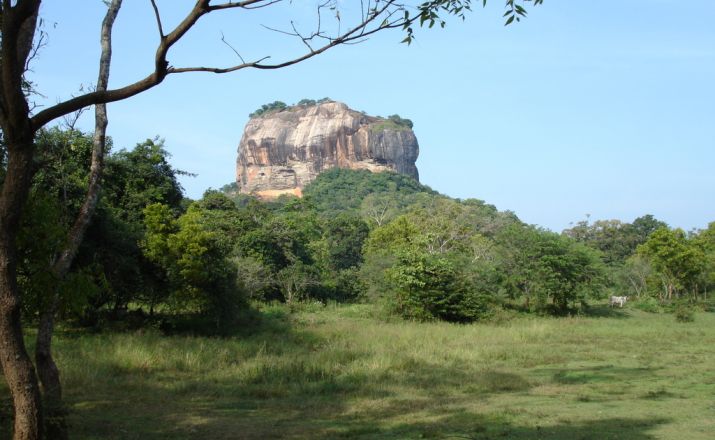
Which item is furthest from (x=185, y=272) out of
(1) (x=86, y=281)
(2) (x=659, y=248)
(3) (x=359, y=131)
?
(3) (x=359, y=131)

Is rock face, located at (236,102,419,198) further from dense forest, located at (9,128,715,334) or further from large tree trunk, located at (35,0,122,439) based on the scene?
large tree trunk, located at (35,0,122,439)

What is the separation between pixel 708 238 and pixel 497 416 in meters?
47.3

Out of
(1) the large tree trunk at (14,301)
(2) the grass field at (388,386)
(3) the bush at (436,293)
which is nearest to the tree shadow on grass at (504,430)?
(2) the grass field at (388,386)

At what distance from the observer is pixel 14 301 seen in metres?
4.69

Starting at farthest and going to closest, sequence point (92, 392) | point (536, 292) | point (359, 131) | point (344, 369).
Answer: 1. point (359, 131)
2. point (536, 292)
3. point (344, 369)
4. point (92, 392)

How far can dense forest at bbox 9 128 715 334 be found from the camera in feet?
50.1

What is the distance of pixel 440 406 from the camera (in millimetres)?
8609

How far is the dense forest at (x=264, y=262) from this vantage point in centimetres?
1528

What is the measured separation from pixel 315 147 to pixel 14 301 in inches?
4649

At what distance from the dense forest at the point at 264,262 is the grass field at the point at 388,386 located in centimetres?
177

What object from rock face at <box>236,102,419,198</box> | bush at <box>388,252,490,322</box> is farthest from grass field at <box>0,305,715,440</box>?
rock face at <box>236,102,419,198</box>

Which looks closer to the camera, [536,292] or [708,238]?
[536,292]

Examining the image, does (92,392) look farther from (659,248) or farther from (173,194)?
(659,248)

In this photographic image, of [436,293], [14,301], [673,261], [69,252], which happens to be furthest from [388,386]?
[673,261]
